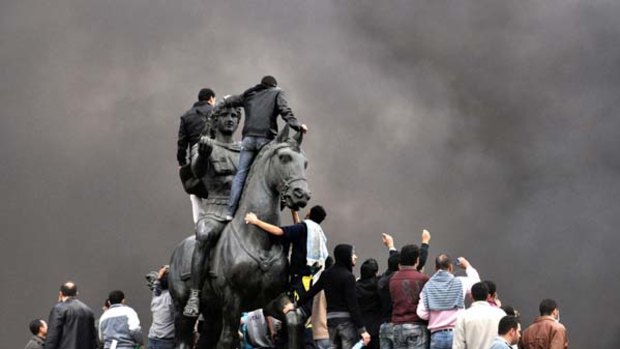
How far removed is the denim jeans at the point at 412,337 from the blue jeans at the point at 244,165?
2.10m

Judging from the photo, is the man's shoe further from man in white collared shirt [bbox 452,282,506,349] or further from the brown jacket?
the brown jacket

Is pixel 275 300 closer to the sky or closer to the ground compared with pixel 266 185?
closer to the ground

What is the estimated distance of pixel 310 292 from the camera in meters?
10.3

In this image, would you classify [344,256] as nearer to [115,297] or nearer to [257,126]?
[257,126]

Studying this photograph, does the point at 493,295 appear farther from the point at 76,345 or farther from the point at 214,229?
the point at 76,345

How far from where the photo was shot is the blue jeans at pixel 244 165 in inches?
405

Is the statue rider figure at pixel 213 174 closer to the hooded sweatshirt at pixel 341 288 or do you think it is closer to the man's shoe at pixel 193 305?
the man's shoe at pixel 193 305

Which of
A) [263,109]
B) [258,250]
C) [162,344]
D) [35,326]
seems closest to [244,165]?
[263,109]

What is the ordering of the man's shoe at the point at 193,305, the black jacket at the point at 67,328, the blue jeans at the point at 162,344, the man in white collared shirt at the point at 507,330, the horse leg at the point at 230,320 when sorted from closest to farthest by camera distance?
the man in white collared shirt at the point at 507,330
the horse leg at the point at 230,320
the man's shoe at the point at 193,305
the blue jeans at the point at 162,344
the black jacket at the point at 67,328

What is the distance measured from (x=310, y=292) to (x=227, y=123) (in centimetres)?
221

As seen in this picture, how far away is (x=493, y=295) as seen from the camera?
1064 cm

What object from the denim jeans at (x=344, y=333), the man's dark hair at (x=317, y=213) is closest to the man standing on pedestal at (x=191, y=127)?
the man's dark hair at (x=317, y=213)

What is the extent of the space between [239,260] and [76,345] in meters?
3.75

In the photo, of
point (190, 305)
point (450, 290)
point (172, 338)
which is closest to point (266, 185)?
point (190, 305)
